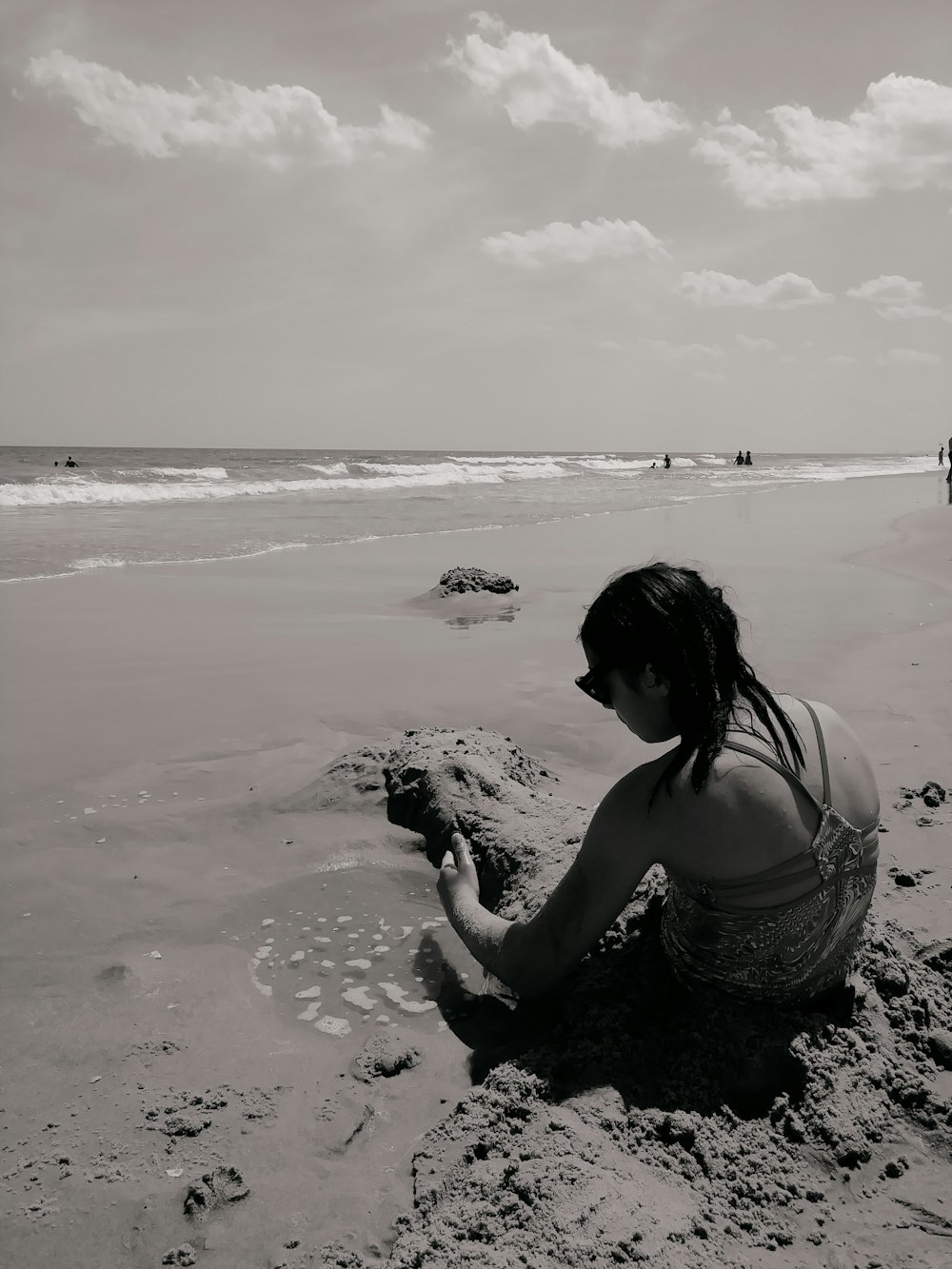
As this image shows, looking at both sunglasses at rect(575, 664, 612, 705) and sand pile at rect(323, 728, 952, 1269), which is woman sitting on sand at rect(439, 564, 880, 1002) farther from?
sand pile at rect(323, 728, 952, 1269)

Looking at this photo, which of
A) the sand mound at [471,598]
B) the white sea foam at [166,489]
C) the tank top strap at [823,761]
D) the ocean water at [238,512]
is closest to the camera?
the tank top strap at [823,761]

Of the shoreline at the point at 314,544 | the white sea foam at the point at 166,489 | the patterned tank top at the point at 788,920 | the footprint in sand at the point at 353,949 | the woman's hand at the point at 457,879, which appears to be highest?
the white sea foam at the point at 166,489

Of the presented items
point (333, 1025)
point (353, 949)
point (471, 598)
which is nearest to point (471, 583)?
point (471, 598)

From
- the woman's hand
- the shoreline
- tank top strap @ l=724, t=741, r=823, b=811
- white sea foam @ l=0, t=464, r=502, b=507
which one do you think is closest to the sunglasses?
tank top strap @ l=724, t=741, r=823, b=811

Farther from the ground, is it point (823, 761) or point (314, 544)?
point (823, 761)

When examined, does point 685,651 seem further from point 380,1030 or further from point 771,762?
point 380,1030

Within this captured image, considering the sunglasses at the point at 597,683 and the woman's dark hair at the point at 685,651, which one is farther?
the sunglasses at the point at 597,683

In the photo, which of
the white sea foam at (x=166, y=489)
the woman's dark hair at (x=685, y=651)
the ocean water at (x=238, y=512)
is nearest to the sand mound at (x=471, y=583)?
the ocean water at (x=238, y=512)

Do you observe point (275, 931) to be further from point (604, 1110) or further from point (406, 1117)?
point (604, 1110)

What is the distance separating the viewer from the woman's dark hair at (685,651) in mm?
2023

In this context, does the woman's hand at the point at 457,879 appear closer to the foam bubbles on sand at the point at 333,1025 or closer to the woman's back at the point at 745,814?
the foam bubbles on sand at the point at 333,1025

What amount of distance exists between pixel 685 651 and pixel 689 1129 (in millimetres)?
1036

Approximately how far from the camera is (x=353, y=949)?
2955mm

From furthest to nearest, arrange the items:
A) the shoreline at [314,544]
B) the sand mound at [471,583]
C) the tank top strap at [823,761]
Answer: the shoreline at [314,544] → the sand mound at [471,583] → the tank top strap at [823,761]
